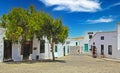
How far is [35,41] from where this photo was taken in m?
27.0

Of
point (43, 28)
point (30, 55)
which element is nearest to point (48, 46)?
point (30, 55)

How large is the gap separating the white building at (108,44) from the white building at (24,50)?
9.72 meters

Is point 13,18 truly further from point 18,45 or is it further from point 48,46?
point 48,46

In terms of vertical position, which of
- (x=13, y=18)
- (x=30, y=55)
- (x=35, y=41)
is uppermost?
(x=13, y=18)

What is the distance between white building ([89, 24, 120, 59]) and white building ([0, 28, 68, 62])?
31.9ft

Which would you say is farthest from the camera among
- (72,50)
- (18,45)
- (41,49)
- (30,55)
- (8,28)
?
(72,50)

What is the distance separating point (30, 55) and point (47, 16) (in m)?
5.55

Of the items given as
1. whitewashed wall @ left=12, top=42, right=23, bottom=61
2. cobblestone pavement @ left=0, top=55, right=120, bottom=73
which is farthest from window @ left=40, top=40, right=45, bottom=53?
cobblestone pavement @ left=0, top=55, right=120, bottom=73

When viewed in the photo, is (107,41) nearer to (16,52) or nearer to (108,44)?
(108,44)

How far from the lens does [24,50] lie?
81.8 feet

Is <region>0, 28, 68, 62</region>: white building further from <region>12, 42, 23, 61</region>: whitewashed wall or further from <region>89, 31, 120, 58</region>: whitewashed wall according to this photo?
<region>89, 31, 120, 58</region>: whitewashed wall

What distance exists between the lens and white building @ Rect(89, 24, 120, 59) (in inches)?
1219

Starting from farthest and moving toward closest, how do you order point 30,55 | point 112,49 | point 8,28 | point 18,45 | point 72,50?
→ point 72,50 → point 112,49 → point 30,55 → point 18,45 → point 8,28

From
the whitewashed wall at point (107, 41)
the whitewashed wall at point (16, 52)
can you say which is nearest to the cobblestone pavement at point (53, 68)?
the whitewashed wall at point (16, 52)
